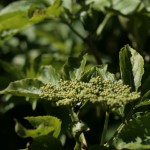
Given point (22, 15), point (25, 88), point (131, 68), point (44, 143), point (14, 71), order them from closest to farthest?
point (44, 143) < point (131, 68) < point (25, 88) < point (22, 15) < point (14, 71)

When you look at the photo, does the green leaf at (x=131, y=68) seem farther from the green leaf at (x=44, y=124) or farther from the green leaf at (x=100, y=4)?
the green leaf at (x=100, y=4)

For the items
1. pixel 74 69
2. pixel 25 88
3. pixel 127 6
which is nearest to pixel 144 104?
pixel 74 69

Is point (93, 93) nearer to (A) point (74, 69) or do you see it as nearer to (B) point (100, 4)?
(A) point (74, 69)

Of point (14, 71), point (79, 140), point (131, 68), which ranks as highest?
point (131, 68)

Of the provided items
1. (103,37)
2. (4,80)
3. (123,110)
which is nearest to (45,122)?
(123,110)

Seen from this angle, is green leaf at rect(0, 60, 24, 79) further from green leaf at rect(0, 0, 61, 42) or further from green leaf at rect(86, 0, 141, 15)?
green leaf at rect(86, 0, 141, 15)

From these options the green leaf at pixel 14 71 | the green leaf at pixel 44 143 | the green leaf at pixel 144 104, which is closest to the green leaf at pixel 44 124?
the green leaf at pixel 44 143

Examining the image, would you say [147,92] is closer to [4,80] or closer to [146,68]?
A: [146,68]
